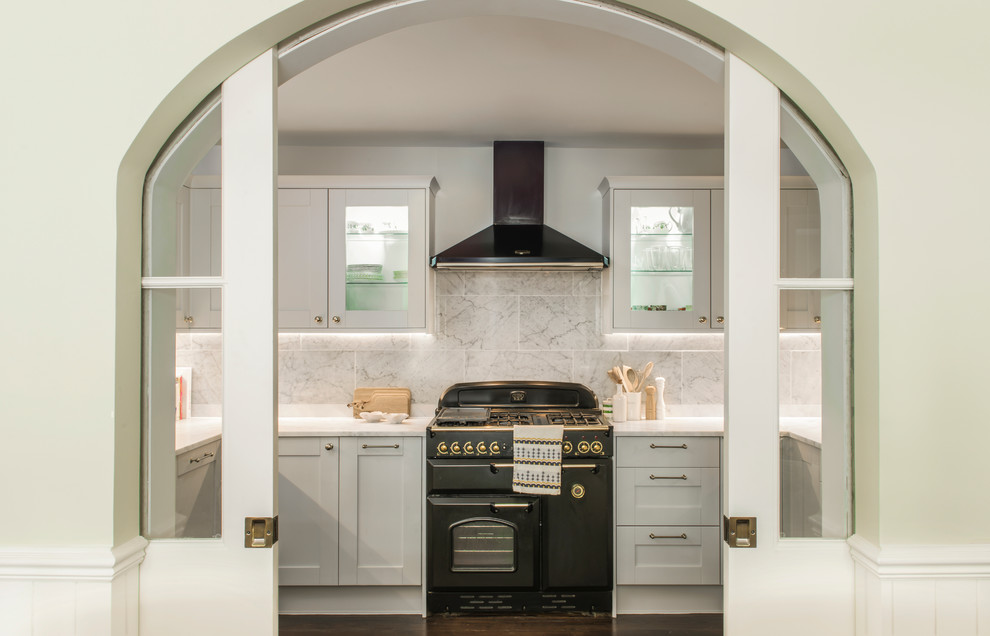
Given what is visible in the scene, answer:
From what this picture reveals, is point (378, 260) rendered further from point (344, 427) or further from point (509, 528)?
point (509, 528)

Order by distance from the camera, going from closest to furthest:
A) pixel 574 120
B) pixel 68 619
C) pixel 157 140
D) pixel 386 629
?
pixel 68 619 < pixel 157 140 < pixel 386 629 < pixel 574 120

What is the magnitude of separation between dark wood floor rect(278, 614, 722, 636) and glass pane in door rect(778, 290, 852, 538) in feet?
6.00

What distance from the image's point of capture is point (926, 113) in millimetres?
1415

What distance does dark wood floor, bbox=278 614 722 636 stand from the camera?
3.01 m

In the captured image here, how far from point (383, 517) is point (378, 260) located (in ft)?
4.56

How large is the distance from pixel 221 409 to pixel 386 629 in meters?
2.07

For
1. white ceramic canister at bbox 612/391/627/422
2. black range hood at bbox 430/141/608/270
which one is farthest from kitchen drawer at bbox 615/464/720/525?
black range hood at bbox 430/141/608/270

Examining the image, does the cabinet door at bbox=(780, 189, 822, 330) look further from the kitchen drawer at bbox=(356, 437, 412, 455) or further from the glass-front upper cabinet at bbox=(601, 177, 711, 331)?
the kitchen drawer at bbox=(356, 437, 412, 455)

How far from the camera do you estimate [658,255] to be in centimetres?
354

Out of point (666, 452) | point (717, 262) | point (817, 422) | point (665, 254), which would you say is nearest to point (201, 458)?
point (817, 422)

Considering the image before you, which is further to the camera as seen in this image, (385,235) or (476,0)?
(385,235)

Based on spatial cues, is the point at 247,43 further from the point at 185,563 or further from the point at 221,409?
the point at 185,563

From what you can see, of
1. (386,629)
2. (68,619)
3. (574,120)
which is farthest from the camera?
(574,120)

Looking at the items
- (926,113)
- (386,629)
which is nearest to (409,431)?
(386,629)
